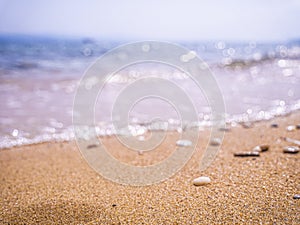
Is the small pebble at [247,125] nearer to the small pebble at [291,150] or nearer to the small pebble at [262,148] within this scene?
the small pebble at [262,148]

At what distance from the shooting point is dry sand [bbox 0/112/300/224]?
2.24 meters

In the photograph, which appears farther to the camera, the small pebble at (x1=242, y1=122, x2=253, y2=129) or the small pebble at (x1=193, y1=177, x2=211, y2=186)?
the small pebble at (x1=242, y1=122, x2=253, y2=129)

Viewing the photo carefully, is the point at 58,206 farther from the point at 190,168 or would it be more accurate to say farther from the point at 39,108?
the point at 39,108

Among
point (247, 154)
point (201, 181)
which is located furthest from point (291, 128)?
point (201, 181)

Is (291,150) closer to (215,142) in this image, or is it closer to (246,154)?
(246,154)

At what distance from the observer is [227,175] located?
2.97 meters

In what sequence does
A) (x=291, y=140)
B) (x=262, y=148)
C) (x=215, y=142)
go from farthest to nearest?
(x=215, y=142), (x=291, y=140), (x=262, y=148)

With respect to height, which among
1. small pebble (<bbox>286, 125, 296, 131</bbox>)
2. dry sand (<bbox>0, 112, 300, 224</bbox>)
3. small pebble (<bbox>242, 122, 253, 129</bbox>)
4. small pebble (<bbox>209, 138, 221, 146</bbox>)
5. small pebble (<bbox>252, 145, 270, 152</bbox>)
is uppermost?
small pebble (<bbox>242, 122, 253, 129</bbox>)

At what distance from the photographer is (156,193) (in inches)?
107

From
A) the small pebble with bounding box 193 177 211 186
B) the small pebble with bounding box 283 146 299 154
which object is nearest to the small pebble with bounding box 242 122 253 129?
the small pebble with bounding box 283 146 299 154

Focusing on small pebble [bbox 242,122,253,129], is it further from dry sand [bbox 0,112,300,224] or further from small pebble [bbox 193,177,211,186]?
small pebble [bbox 193,177,211,186]

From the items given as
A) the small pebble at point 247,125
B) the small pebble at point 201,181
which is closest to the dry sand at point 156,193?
the small pebble at point 201,181

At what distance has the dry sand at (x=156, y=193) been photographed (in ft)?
7.36

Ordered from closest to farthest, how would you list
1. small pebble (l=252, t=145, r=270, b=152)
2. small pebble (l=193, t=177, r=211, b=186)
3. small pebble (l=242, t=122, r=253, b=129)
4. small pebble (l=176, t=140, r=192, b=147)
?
small pebble (l=193, t=177, r=211, b=186) → small pebble (l=252, t=145, r=270, b=152) → small pebble (l=176, t=140, r=192, b=147) → small pebble (l=242, t=122, r=253, b=129)
